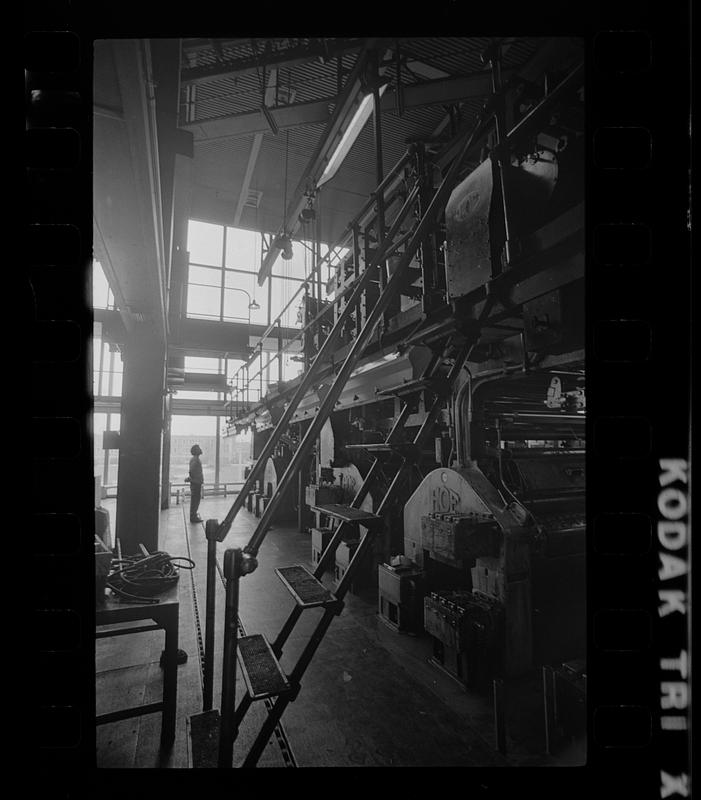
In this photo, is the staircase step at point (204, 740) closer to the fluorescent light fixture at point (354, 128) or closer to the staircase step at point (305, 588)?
the staircase step at point (305, 588)

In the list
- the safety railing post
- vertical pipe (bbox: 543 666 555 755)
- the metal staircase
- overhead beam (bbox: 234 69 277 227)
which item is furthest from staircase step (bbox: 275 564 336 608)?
overhead beam (bbox: 234 69 277 227)

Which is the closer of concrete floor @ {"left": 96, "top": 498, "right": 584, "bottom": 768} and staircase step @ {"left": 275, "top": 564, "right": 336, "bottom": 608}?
staircase step @ {"left": 275, "top": 564, "right": 336, "bottom": 608}

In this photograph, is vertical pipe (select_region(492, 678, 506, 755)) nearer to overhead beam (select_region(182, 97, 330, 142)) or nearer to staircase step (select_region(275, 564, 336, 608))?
staircase step (select_region(275, 564, 336, 608))

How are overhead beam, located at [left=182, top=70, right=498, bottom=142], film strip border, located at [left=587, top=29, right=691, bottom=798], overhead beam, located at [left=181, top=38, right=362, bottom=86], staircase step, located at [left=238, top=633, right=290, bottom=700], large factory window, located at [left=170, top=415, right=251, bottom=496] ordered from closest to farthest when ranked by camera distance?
film strip border, located at [left=587, top=29, right=691, bottom=798] < staircase step, located at [left=238, top=633, right=290, bottom=700] < overhead beam, located at [left=181, top=38, right=362, bottom=86] < overhead beam, located at [left=182, top=70, right=498, bottom=142] < large factory window, located at [left=170, top=415, right=251, bottom=496]

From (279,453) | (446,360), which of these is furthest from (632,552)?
(279,453)

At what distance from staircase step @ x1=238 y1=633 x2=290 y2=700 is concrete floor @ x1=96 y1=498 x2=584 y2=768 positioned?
0.82 meters

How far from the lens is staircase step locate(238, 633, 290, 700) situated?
4.72 ft

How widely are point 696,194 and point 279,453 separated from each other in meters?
9.46

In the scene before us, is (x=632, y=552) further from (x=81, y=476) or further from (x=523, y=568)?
(x=523, y=568)

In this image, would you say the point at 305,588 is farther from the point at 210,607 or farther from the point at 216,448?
the point at 216,448

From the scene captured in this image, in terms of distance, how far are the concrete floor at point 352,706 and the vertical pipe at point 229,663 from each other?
756mm

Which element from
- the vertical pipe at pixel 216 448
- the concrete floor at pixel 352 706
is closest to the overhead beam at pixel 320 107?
the concrete floor at pixel 352 706

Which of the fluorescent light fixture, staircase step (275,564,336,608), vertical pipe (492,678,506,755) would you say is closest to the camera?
staircase step (275,564,336,608)

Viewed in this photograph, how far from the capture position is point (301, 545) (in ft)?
22.9
